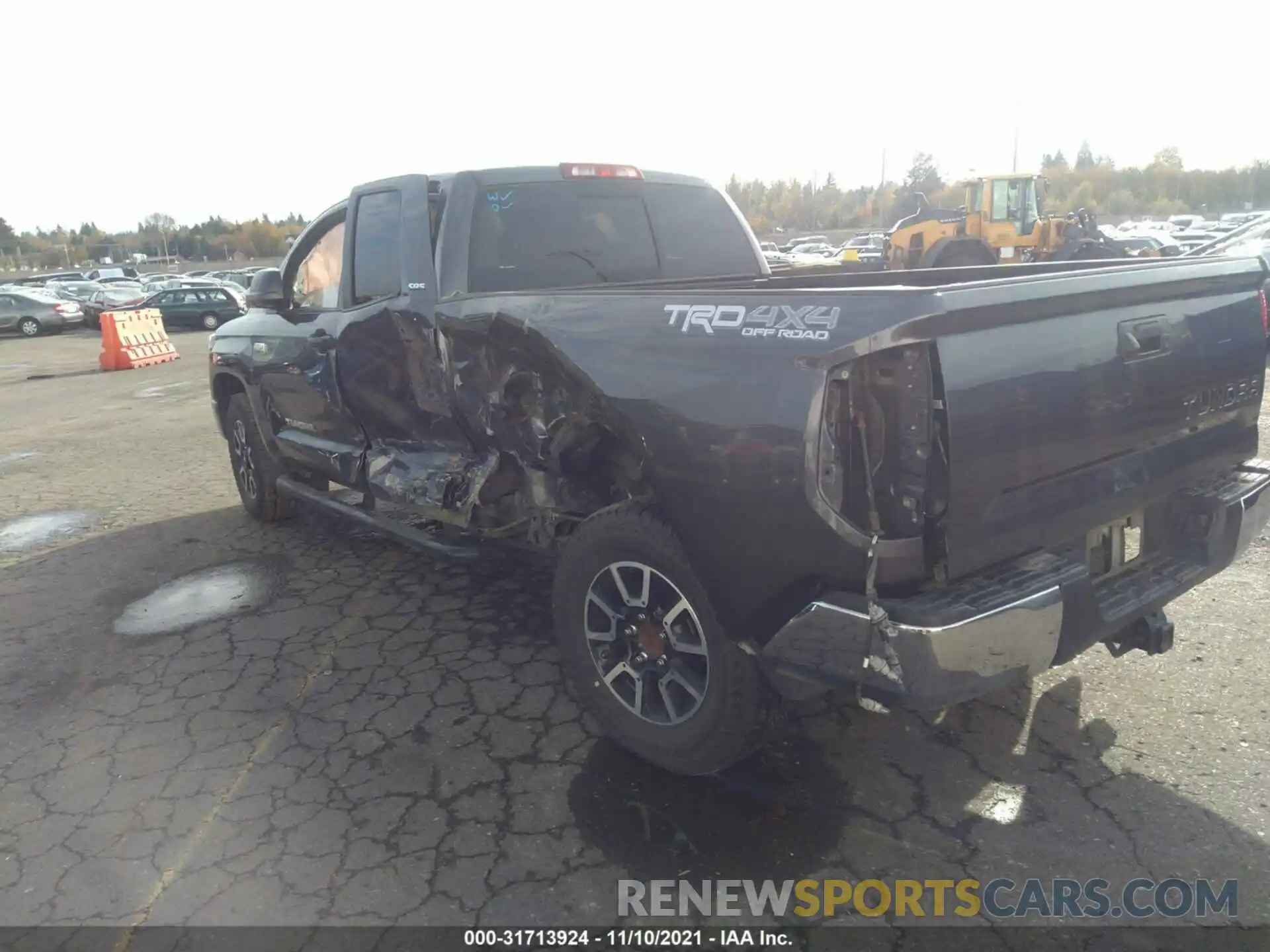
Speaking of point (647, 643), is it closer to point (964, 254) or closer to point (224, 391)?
point (224, 391)

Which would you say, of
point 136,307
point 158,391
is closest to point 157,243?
point 136,307

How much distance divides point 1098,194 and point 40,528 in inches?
3414

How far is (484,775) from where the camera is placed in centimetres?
333

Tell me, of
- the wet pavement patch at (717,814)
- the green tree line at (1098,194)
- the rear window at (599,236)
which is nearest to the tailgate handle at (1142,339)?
the wet pavement patch at (717,814)

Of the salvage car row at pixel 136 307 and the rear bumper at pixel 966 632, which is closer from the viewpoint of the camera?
the rear bumper at pixel 966 632

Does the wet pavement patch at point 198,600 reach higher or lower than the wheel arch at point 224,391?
lower

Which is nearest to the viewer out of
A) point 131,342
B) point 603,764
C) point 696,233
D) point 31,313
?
point 603,764

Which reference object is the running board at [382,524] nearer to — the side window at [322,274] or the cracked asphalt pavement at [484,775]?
the cracked asphalt pavement at [484,775]

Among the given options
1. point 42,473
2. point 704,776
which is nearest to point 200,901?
point 704,776

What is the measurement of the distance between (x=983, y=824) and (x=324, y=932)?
1979 mm

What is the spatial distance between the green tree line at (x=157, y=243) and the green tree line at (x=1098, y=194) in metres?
48.5

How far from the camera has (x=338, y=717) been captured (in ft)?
12.5

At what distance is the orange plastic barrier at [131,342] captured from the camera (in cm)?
1891

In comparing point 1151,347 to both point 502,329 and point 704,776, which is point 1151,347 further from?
point 502,329
